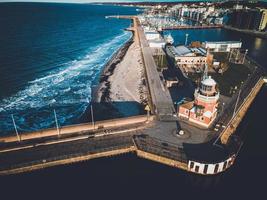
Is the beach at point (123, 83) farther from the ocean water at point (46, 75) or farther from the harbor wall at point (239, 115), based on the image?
the harbor wall at point (239, 115)

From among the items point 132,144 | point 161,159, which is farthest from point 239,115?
point 132,144

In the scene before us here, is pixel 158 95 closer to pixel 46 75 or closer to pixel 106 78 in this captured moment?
pixel 106 78

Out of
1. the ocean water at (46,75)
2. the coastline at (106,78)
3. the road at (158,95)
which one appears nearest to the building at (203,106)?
the road at (158,95)

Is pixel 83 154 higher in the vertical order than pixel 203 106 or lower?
lower

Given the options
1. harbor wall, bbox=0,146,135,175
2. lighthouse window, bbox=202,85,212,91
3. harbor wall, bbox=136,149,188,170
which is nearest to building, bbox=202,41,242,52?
lighthouse window, bbox=202,85,212,91

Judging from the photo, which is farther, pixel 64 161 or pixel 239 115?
pixel 239 115

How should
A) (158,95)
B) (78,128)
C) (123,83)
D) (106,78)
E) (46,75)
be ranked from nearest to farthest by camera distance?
(78,128) < (158,95) < (123,83) < (106,78) < (46,75)

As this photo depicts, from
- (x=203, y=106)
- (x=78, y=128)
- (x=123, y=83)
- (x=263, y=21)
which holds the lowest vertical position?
(x=123, y=83)
